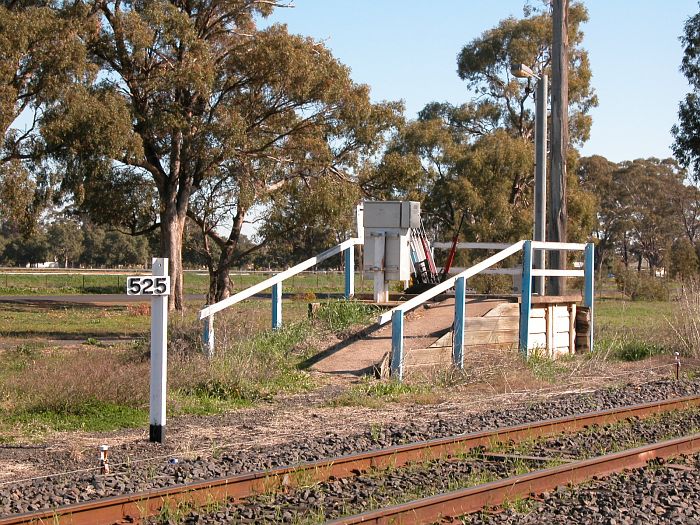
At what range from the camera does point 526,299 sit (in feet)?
56.1

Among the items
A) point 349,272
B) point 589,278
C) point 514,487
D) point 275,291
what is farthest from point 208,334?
point 514,487

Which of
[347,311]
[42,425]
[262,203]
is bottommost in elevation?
[42,425]

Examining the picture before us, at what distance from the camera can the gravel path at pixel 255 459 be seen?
7.67 meters

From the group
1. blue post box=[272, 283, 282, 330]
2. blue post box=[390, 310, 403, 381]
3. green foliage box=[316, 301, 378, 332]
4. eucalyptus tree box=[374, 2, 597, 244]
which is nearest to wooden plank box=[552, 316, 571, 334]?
green foliage box=[316, 301, 378, 332]

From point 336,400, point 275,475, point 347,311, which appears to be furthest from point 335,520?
point 347,311

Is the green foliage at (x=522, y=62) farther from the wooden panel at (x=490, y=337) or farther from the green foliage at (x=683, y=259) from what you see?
the wooden panel at (x=490, y=337)

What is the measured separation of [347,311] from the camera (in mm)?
17797

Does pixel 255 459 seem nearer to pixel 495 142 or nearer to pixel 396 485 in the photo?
pixel 396 485

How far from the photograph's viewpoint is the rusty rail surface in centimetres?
697

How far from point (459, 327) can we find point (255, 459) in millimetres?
7088

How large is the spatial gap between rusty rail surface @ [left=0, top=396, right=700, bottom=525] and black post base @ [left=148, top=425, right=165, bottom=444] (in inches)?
87.9

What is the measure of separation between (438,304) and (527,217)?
1288 inches

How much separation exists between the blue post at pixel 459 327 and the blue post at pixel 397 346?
92cm

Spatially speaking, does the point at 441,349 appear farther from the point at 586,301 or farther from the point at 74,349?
the point at 74,349
